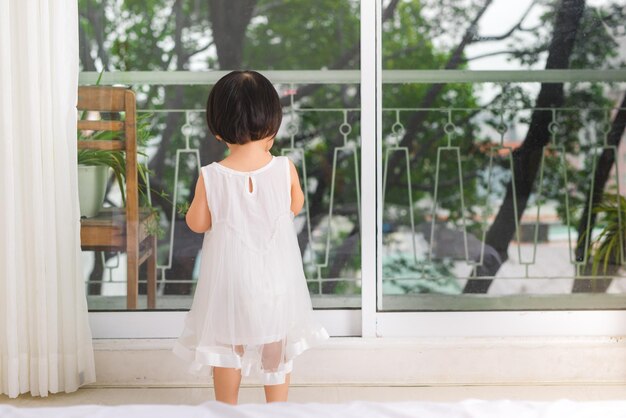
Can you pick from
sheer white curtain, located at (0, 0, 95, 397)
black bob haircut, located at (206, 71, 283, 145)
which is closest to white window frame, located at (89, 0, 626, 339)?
sheer white curtain, located at (0, 0, 95, 397)

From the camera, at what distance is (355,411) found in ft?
4.52

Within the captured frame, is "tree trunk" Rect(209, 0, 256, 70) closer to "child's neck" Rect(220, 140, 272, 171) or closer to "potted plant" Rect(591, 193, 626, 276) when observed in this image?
"child's neck" Rect(220, 140, 272, 171)

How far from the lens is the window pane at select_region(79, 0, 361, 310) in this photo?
10.1ft

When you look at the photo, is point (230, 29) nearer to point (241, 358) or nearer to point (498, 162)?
point (498, 162)

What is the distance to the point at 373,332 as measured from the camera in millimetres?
2949

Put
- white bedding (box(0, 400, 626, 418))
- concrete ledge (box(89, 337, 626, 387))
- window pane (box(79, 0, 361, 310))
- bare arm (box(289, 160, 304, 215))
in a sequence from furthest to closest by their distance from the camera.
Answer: window pane (box(79, 0, 361, 310)) → concrete ledge (box(89, 337, 626, 387)) → bare arm (box(289, 160, 304, 215)) → white bedding (box(0, 400, 626, 418))

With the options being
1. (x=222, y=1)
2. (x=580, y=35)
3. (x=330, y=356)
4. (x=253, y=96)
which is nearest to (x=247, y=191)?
(x=253, y=96)

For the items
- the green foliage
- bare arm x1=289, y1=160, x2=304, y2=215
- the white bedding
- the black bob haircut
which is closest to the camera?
the white bedding

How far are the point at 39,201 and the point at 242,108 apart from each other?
90 cm

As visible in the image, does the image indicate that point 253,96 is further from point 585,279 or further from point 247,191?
point 585,279

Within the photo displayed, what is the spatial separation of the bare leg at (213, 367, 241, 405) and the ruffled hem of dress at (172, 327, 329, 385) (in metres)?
0.04

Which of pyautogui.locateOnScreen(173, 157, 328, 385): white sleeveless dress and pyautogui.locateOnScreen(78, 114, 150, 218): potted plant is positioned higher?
pyautogui.locateOnScreen(78, 114, 150, 218): potted plant

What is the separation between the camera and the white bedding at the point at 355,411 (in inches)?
52.9

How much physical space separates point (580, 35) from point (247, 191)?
172cm
